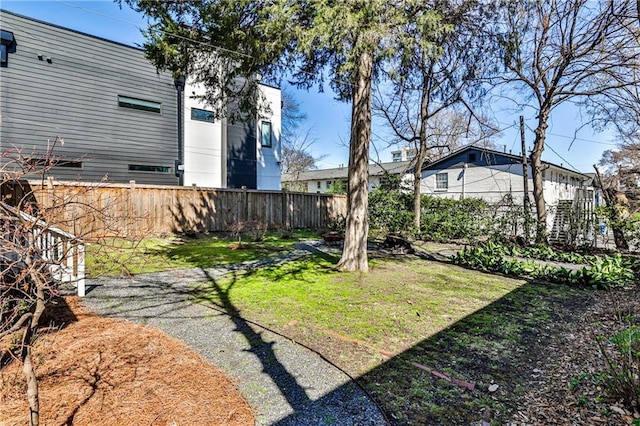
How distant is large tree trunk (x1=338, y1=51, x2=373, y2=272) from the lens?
6.59 metres

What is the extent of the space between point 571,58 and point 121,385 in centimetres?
1216

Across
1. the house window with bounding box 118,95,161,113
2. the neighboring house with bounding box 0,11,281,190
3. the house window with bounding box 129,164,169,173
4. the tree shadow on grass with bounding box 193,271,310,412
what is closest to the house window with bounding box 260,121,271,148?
the neighboring house with bounding box 0,11,281,190

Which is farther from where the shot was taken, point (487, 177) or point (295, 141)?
point (295, 141)

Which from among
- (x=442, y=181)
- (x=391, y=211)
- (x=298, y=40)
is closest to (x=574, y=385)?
(x=298, y=40)

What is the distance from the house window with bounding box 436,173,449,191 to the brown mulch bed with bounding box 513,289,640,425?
56.6 feet

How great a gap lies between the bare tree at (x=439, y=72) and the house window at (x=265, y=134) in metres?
5.87

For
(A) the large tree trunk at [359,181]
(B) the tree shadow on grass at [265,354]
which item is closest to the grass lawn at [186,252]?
(B) the tree shadow on grass at [265,354]

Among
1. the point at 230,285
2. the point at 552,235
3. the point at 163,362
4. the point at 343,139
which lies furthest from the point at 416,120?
the point at 163,362

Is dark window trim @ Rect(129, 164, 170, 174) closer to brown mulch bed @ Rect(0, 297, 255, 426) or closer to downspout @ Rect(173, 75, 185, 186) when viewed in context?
downspout @ Rect(173, 75, 185, 186)

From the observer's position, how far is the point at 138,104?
13242mm

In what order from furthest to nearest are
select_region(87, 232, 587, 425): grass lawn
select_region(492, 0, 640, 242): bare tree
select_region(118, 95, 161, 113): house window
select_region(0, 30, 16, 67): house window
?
select_region(118, 95, 161, 113): house window
select_region(0, 30, 16, 67): house window
select_region(492, 0, 640, 242): bare tree
select_region(87, 232, 587, 425): grass lawn

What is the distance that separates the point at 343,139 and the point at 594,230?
1217 centimetres

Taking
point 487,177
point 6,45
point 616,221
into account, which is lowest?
point 616,221

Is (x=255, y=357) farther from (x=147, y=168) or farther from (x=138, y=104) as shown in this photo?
(x=138, y=104)
